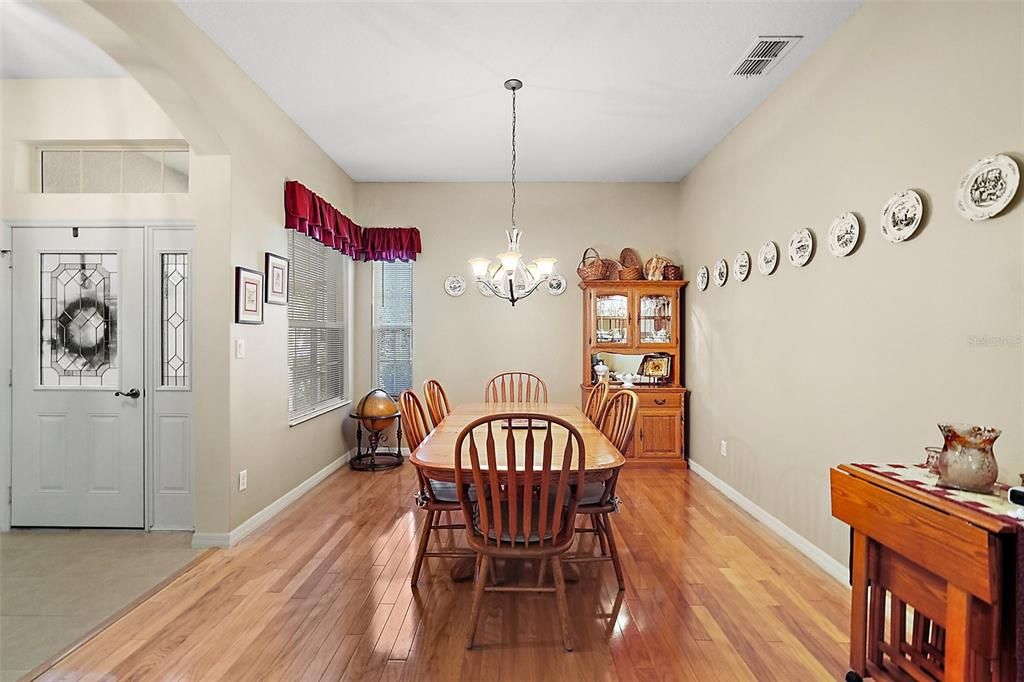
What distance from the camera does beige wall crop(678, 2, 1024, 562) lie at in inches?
77.8

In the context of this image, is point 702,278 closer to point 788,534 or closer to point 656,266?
point 656,266

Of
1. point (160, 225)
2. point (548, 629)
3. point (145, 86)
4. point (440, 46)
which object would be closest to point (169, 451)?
point (160, 225)

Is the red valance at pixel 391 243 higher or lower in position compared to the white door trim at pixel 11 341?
higher

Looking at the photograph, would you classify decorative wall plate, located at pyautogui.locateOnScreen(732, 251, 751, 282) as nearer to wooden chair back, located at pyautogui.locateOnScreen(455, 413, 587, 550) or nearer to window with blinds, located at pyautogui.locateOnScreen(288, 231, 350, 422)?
wooden chair back, located at pyautogui.locateOnScreen(455, 413, 587, 550)

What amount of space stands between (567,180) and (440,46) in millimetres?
2858

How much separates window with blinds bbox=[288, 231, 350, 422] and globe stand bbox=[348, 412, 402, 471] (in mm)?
402

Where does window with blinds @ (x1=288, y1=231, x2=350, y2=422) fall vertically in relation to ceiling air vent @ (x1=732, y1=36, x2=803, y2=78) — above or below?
below

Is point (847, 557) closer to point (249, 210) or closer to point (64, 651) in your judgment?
point (64, 651)

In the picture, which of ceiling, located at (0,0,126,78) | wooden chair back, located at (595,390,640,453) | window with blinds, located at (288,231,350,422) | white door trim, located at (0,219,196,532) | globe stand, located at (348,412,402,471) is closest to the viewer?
ceiling, located at (0,0,126,78)

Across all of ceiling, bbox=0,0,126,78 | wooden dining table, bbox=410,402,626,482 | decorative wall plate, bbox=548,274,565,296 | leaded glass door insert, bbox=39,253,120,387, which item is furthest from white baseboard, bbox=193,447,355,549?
decorative wall plate, bbox=548,274,565,296

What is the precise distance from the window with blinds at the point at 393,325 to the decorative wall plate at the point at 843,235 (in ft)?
13.4

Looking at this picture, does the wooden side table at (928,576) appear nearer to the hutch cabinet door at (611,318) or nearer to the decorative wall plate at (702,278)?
the decorative wall plate at (702,278)

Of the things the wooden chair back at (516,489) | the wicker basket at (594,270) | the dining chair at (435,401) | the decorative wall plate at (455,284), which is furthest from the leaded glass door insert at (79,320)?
the wicker basket at (594,270)

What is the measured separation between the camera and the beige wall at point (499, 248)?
5.79 metres
